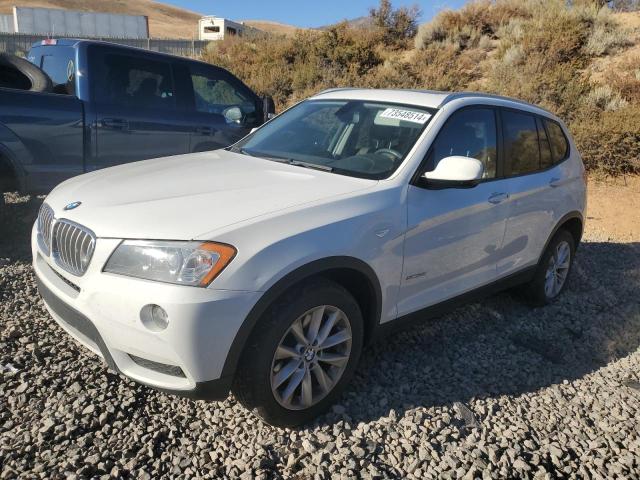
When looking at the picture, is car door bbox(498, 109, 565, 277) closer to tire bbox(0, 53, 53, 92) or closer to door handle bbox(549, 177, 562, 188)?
door handle bbox(549, 177, 562, 188)

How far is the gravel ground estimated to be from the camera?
2639 millimetres

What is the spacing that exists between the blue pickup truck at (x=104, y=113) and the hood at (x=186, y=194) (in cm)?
195

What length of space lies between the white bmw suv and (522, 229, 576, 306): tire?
37 centimetres

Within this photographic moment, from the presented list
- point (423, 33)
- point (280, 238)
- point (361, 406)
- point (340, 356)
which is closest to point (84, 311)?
point (280, 238)

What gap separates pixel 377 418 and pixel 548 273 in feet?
8.32

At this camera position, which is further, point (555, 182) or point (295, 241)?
point (555, 182)

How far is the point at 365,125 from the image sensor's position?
3803mm

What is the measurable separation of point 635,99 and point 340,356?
1179 centimetres

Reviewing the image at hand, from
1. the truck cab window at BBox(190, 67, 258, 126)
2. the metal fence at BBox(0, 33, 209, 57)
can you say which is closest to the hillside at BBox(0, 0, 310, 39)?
the metal fence at BBox(0, 33, 209, 57)

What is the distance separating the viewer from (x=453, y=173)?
3191 mm

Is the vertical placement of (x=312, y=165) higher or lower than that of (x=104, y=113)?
higher

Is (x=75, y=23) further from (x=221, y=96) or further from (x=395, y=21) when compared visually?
(x=221, y=96)

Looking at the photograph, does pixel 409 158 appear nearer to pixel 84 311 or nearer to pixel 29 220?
pixel 84 311

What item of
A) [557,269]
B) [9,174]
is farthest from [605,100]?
[9,174]
